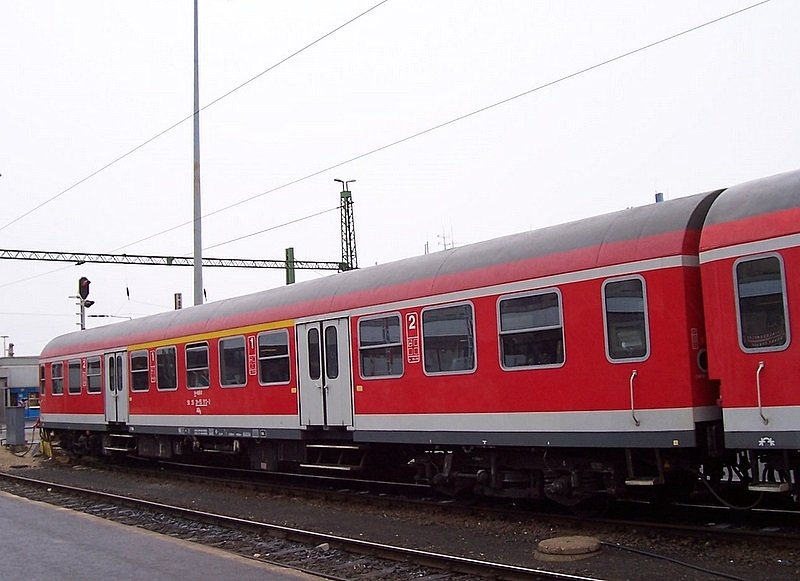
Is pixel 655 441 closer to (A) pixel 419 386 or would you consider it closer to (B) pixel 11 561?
(A) pixel 419 386

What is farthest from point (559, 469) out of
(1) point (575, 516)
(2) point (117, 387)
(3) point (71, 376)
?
(3) point (71, 376)

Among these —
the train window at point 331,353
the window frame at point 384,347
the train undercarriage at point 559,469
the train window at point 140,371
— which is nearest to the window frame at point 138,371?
the train window at point 140,371

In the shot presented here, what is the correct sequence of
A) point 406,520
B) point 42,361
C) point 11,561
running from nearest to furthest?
point 11,561
point 406,520
point 42,361

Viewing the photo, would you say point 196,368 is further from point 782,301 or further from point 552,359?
point 782,301

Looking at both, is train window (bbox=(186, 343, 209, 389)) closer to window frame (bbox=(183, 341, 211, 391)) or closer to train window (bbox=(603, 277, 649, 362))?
window frame (bbox=(183, 341, 211, 391))

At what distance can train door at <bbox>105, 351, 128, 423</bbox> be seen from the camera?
69.4 feet

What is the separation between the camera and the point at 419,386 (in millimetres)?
Result: 12500

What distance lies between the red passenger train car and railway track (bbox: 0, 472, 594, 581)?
→ 6.92ft

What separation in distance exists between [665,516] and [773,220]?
399cm

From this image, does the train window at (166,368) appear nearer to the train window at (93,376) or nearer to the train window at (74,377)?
the train window at (93,376)

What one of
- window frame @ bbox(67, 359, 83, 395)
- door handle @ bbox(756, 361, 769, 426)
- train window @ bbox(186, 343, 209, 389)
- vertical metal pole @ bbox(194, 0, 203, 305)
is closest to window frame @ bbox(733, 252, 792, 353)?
door handle @ bbox(756, 361, 769, 426)

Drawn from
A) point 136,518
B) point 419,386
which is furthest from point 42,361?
point 419,386

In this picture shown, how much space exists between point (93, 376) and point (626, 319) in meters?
16.6

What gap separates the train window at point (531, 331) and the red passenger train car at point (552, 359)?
0.07 feet
